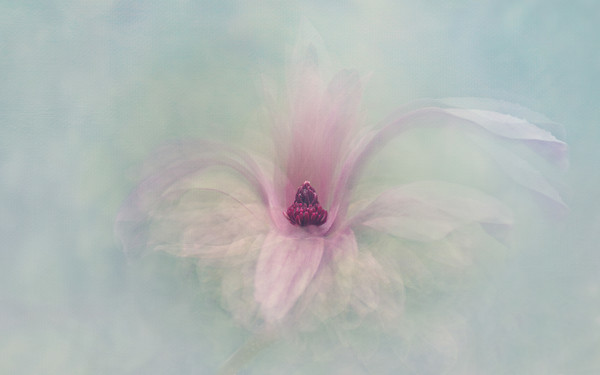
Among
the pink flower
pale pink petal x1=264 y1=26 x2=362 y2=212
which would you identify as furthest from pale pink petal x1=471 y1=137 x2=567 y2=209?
pale pink petal x1=264 y1=26 x2=362 y2=212

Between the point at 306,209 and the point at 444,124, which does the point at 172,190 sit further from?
the point at 444,124

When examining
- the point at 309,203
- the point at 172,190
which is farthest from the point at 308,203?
the point at 172,190

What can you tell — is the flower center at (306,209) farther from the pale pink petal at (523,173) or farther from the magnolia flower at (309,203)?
the pale pink petal at (523,173)

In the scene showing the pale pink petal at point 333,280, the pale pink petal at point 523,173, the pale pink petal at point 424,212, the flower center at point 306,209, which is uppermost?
the pale pink petal at point 523,173

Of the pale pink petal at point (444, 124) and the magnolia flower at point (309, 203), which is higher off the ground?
the pale pink petal at point (444, 124)

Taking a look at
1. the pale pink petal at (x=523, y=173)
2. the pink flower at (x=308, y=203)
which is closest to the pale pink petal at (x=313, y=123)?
the pink flower at (x=308, y=203)

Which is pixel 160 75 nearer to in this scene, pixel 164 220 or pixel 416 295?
pixel 164 220

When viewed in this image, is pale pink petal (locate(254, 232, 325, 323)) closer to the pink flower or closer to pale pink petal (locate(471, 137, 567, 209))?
the pink flower

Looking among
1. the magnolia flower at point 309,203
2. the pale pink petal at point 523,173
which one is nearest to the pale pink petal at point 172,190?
the magnolia flower at point 309,203
